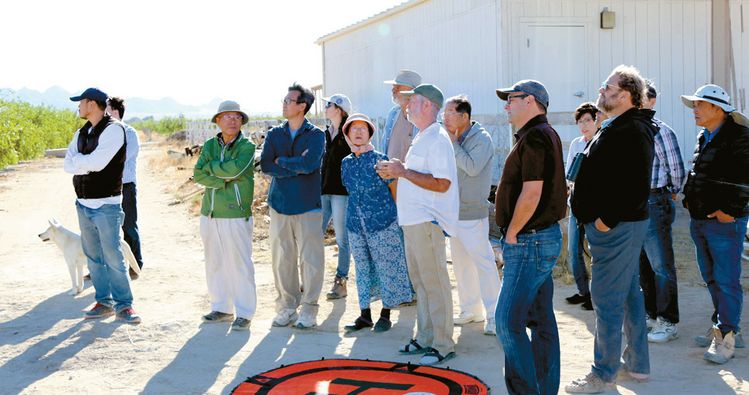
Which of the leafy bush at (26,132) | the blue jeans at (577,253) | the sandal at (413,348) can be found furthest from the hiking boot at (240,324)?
the leafy bush at (26,132)

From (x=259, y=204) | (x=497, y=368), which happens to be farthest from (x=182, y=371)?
(x=259, y=204)

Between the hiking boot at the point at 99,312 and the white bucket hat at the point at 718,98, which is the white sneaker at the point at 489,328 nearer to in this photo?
the white bucket hat at the point at 718,98

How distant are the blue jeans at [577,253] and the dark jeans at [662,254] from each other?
627mm

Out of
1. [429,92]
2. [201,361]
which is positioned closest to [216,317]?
[201,361]

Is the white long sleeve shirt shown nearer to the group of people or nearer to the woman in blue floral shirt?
the group of people

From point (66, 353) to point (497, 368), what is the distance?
3.22 metres

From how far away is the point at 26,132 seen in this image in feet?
103

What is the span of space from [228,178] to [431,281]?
208 centimetres

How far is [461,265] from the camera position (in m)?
6.96

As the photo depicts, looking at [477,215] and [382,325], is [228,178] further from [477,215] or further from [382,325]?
[477,215]

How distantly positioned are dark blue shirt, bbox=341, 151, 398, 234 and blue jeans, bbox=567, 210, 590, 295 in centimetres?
150

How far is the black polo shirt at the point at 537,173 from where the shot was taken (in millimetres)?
4535

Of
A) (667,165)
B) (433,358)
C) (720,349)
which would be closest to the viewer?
(720,349)

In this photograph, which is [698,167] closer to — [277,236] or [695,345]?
[695,345]
